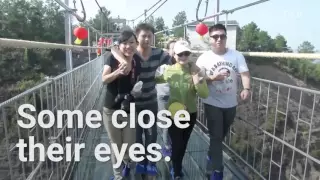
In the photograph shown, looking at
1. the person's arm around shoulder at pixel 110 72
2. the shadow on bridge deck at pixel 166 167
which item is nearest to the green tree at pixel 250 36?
the shadow on bridge deck at pixel 166 167

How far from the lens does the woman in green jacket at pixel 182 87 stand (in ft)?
6.72

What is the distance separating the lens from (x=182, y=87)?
6.98ft

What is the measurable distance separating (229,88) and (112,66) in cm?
83

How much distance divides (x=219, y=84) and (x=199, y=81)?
0.71 ft

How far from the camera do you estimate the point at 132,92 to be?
1931 millimetres

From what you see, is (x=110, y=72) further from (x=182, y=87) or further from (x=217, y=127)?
(x=217, y=127)

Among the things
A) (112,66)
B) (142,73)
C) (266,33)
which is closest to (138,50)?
(142,73)

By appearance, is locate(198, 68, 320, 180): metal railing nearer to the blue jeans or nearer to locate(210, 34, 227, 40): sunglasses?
locate(210, 34, 227, 40): sunglasses

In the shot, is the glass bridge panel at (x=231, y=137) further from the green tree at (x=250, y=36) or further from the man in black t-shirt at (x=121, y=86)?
the green tree at (x=250, y=36)

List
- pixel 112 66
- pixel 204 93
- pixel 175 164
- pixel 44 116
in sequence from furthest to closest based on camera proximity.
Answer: pixel 175 164, pixel 204 93, pixel 112 66, pixel 44 116

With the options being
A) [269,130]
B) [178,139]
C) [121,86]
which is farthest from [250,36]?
[121,86]

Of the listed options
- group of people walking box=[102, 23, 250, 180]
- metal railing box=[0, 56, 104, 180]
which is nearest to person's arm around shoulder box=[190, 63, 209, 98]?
group of people walking box=[102, 23, 250, 180]

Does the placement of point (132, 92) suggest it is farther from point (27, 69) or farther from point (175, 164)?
point (27, 69)

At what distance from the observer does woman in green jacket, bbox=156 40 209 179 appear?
205 centimetres
